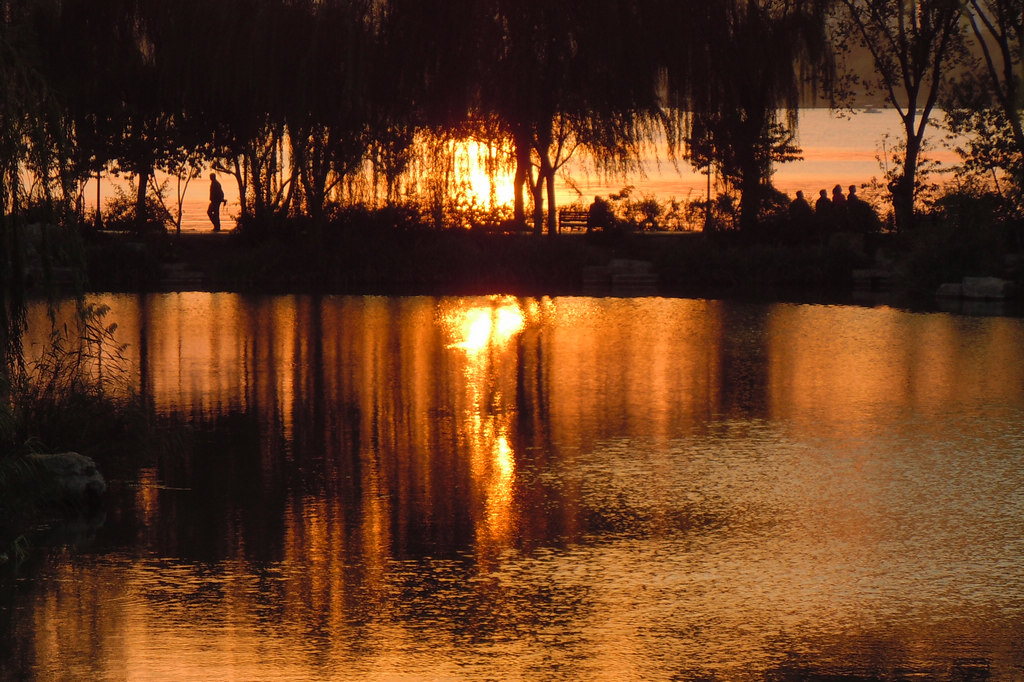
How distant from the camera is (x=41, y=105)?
10.9m

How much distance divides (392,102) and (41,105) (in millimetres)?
25503

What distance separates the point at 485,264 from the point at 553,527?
80.6 ft

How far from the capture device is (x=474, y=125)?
118ft

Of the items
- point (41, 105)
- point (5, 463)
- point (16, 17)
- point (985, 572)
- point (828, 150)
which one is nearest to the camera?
point (985, 572)

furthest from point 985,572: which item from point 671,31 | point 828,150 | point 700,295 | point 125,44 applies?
point 828,150

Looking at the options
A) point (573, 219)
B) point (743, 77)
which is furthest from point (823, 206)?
point (573, 219)

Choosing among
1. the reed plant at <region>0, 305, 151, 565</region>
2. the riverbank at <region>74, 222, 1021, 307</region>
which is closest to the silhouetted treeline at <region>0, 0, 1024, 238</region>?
the riverbank at <region>74, 222, 1021, 307</region>

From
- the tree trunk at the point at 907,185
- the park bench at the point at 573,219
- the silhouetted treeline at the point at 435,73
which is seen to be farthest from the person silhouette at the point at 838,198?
the park bench at the point at 573,219

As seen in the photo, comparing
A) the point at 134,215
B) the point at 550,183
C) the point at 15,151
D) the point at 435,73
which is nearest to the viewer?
the point at 15,151

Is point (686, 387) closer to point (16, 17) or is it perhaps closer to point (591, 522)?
point (591, 522)

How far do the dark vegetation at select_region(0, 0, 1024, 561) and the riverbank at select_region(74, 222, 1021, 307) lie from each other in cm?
8

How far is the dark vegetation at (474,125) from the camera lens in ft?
112

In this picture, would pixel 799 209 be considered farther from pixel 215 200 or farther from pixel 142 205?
pixel 215 200

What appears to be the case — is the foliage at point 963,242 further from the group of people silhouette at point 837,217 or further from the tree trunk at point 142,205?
the tree trunk at point 142,205
